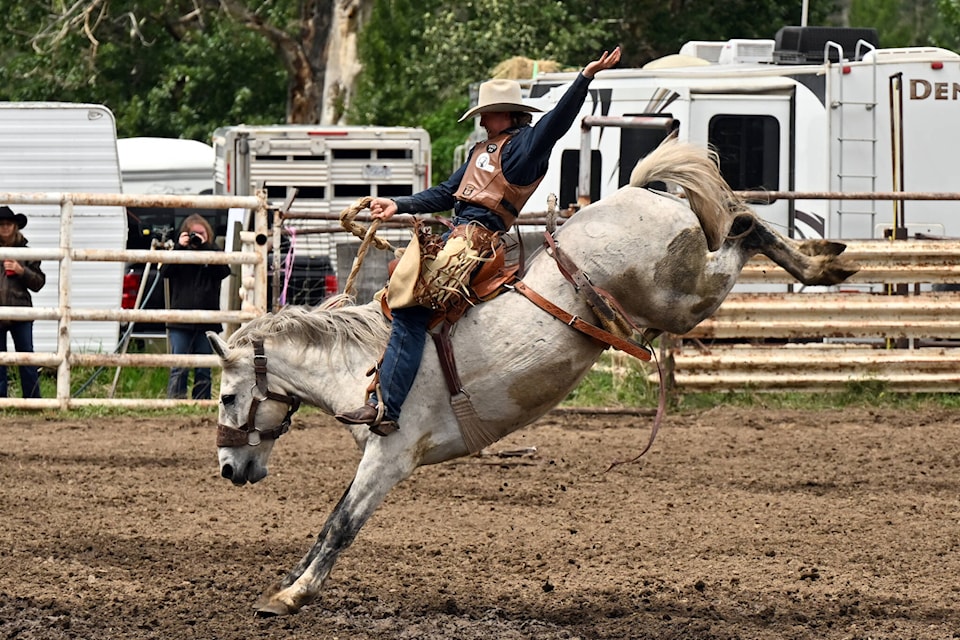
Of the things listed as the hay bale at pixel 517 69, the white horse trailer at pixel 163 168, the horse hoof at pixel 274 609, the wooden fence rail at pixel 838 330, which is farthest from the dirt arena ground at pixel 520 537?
the white horse trailer at pixel 163 168

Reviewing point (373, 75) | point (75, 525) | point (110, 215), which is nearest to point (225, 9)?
point (373, 75)

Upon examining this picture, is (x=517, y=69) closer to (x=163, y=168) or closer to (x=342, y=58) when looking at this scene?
(x=163, y=168)

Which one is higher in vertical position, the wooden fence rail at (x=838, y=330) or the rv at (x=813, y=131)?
the rv at (x=813, y=131)

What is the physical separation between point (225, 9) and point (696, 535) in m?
19.6

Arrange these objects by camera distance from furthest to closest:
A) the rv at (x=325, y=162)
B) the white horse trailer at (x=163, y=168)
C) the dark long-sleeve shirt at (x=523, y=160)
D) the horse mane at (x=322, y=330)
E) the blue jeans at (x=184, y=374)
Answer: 1. the white horse trailer at (x=163, y=168)
2. the rv at (x=325, y=162)
3. the blue jeans at (x=184, y=374)
4. the horse mane at (x=322, y=330)
5. the dark long-sleeve shirt at (x=523, y=160)

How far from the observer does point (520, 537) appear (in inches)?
293

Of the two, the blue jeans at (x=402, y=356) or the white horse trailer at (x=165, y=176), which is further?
the white horse trailer at (x=165, y=176)

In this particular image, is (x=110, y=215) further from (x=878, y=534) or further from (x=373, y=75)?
(x=373, y=75)

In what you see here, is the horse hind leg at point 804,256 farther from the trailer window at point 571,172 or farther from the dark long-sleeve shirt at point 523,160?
the trailer window at point 571,172

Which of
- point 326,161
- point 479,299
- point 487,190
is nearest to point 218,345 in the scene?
point 479,299

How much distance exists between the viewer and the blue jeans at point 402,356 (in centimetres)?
581

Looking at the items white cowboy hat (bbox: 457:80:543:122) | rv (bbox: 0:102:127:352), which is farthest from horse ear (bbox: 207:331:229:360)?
rv (bbox: 0:102:127:352)

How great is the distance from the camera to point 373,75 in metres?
25.0

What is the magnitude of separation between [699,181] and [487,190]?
92cm
